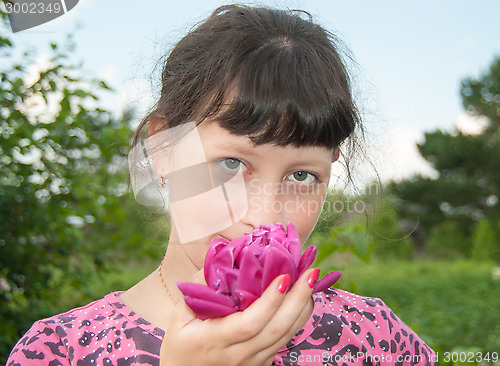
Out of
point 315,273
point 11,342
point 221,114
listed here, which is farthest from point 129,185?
point 315,273

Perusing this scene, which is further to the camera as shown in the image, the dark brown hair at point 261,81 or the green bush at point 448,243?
the green bush at point 448,243

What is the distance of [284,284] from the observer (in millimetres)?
977

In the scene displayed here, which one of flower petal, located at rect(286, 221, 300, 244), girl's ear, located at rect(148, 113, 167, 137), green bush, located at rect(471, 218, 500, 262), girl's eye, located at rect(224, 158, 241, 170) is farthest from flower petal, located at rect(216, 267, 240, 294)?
green bush, located at rect(471, 218, 500, 262)

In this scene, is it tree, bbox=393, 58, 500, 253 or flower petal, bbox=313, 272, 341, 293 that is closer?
flower petal, bbox=313, 272, 341, 293

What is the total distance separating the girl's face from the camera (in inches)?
51.8

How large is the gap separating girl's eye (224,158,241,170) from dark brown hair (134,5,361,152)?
0.23ft

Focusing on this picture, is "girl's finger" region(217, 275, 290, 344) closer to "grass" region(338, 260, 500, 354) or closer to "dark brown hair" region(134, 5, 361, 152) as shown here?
"dark brown hair" region(134, 5, 361, 152)

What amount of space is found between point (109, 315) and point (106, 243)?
77.5 inches

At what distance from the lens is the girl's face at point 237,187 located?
132cm

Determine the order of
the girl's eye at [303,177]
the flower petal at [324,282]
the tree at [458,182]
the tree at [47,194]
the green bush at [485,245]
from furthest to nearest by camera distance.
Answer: the tree at [458,182], the green bush at [485,245], the tree at [47,194], the girl's eye at [303,177], the flower petal at [324,282]

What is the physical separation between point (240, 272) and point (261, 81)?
1.94 ft

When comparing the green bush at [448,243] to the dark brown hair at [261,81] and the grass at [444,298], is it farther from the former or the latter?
the dark brown hair at [261,81]

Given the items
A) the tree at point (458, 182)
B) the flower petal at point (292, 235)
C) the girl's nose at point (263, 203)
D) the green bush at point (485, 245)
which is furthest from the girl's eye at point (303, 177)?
the tree at point (458, 182)

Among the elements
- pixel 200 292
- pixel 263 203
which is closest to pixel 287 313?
pixel 200 292
